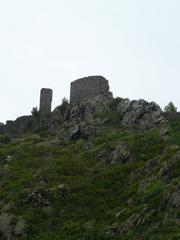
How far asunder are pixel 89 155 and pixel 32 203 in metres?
12.4

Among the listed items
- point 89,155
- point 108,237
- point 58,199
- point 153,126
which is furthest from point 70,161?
point 108,237

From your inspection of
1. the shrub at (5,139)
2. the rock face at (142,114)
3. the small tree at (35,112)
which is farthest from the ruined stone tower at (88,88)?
the shrub at (5,139)

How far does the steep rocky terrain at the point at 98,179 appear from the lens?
117ft

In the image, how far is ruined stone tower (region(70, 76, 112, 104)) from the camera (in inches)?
3076

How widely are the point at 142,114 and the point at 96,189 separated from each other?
22363mm

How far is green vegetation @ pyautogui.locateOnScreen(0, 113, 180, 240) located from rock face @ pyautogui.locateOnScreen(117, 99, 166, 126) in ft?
15.9

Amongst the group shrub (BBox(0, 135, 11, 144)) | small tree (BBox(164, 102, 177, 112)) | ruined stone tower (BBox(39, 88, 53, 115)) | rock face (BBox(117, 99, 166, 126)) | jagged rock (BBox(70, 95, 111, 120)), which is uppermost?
ruined stone tower (BBox(39, 88, 53, 115))

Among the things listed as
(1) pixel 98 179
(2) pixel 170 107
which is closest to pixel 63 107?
(2) pixel 170 107

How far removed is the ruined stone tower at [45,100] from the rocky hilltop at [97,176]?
10436 millimetres

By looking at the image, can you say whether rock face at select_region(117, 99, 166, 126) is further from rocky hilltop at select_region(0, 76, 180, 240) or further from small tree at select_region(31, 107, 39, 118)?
small tree at select_region(31, 107, 39, 118)

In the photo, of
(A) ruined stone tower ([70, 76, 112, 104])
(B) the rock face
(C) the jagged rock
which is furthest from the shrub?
(B) the rock face

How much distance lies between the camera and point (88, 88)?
78562mm

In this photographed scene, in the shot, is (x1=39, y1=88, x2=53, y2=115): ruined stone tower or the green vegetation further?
(x1=39, y1=88, x2=53, y2=115): ruined stone tower

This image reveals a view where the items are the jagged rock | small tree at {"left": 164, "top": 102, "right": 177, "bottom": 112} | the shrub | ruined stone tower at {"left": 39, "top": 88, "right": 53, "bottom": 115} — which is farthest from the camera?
ruined stone tower at {"left": 39, "top": 88, "right": 53, "bottom": 115}
